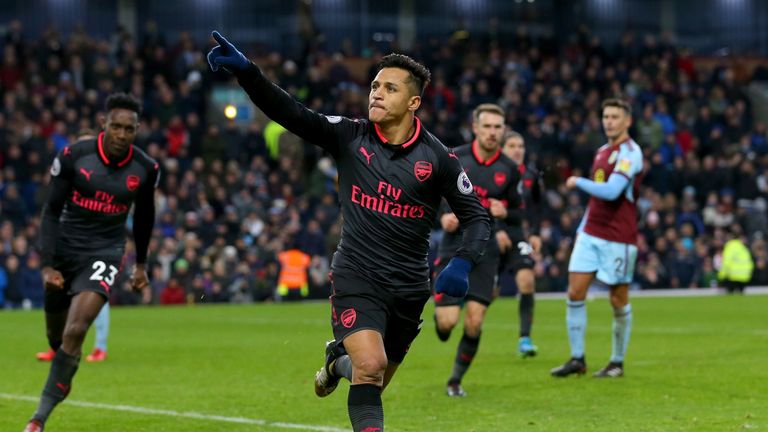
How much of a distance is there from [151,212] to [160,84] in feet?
69.1

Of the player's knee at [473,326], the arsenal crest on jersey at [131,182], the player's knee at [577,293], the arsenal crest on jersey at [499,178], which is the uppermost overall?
the arsenal crest on jersey at [131,182]

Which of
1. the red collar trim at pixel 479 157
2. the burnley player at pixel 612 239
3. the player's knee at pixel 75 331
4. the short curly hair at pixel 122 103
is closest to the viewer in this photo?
the player's knee at pixel 75 331

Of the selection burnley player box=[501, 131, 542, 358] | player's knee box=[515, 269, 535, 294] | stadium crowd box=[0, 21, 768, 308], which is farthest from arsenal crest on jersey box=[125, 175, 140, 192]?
stadium crowd box=[0, 21, 768, 308]

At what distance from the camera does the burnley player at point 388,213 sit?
693cm

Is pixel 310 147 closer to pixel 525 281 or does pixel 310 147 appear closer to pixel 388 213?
pixel 525 281

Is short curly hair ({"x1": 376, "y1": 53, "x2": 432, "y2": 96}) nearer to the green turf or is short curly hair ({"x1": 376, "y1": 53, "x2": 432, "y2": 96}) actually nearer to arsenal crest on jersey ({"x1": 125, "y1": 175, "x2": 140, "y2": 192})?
the green turf

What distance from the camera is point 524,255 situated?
15859 millimetres

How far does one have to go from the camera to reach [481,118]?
1195 cm

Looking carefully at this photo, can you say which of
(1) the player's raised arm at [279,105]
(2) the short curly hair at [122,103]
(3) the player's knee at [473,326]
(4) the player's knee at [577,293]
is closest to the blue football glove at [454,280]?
(1) the player's raised arm at [279,105]

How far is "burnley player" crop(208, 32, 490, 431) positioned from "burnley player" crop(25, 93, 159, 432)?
10.5 ft

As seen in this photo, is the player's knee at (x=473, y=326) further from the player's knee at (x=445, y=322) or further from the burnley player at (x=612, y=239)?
the burnley player at (x=612, y=239)

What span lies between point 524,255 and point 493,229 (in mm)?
3674

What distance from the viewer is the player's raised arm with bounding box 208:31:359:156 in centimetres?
628

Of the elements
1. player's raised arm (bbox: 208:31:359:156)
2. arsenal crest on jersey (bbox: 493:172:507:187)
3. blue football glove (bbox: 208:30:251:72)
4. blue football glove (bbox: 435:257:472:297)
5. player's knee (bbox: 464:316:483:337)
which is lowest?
player's knee (bbox: 464:316:483:337)
